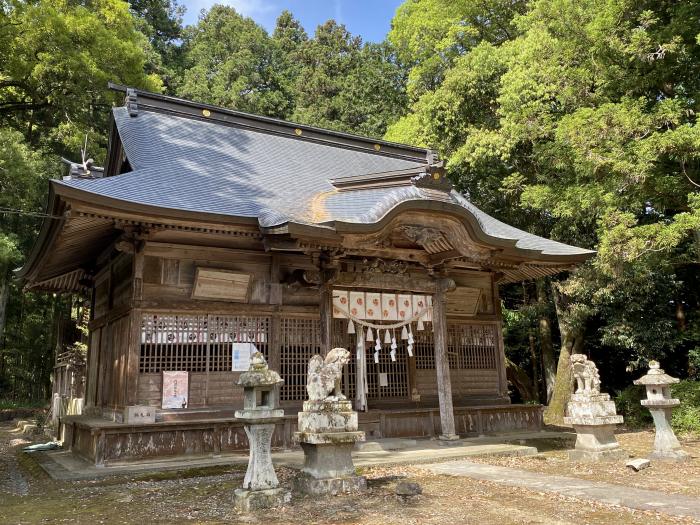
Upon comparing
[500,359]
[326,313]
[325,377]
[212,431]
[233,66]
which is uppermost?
[233,66]

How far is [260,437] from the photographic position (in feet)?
19.2

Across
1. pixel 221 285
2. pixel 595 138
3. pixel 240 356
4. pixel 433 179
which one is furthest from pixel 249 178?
pixel 595 138

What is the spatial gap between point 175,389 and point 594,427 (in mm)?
7000

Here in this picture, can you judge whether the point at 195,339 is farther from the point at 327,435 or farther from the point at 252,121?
the point at 252,121

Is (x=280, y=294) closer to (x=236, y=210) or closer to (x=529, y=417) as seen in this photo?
(x=236, y=210)

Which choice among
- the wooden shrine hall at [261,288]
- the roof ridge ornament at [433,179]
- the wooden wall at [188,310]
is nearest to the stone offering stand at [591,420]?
the wooden shrine hall at [261,288]

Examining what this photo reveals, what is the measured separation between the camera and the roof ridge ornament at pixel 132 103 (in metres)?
13.2

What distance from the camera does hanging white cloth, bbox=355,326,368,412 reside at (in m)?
10.5

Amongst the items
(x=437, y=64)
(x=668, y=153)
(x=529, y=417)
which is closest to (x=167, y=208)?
(x=529, y=417)

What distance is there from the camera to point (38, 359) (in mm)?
26547

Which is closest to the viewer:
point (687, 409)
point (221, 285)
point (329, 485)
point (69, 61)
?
point (329, 485)

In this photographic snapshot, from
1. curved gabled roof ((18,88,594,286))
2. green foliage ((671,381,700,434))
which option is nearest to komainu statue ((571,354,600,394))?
curved gabled roof ((18,88,594,286))

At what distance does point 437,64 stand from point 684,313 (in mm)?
12417

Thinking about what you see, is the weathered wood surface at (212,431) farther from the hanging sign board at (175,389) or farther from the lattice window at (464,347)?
the lattice window at (464,347)
